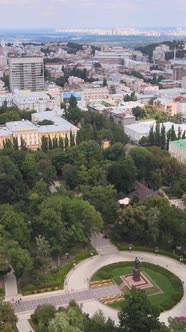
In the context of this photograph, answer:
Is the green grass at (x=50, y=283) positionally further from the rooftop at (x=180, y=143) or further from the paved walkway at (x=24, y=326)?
the rooftop at (x=180, y=143)

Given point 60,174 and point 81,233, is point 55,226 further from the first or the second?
point 60,174

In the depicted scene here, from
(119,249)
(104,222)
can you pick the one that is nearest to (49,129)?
(104,222)

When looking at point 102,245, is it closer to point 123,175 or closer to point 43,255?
point 43,255

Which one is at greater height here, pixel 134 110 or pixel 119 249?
pixel 134 110

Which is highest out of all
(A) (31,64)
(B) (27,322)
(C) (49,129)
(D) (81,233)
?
(A) (31,64)

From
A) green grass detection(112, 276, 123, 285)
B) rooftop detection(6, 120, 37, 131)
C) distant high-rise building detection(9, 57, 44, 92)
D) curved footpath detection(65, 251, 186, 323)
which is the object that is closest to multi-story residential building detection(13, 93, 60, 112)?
distant high-rise building detection(9, 57, 44, 92)

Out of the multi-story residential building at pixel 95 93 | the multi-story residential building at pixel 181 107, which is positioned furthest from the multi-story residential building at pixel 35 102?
the multi-story residential building at pixel 181 107

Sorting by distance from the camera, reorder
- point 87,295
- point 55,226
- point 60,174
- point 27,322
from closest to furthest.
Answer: point 27,322 < point 87,295 < point 55,226 < point 60,174

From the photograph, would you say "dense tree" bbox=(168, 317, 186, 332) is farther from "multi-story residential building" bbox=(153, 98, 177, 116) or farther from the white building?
"multi-story residential building" bbox=(153, 98, 177, 116)
